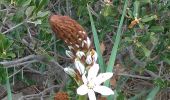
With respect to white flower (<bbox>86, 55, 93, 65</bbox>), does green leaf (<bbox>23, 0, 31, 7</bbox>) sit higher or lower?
higher

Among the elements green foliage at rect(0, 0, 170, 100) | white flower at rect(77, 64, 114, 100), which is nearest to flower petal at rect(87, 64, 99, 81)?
white flower at rect(77, 64, 114, 100)

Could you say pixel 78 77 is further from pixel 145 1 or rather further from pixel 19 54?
pixel 19 54

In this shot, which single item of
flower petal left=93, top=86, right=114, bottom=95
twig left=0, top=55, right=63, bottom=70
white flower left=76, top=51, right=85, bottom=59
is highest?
white flower left=76, top=51, right=85, bottom=59

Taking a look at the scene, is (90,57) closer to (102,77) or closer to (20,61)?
(102,77)

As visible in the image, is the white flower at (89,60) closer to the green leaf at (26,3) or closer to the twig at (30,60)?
the green leaf at (26,3)

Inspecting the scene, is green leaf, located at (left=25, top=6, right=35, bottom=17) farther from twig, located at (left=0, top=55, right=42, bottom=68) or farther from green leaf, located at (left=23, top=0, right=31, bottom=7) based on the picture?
twig, located at (left=0, top=55, right=42, bottom=68)

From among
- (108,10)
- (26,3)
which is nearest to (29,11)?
(26,3)

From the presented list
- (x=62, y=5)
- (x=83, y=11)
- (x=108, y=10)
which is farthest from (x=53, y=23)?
(x=62, y=5)
